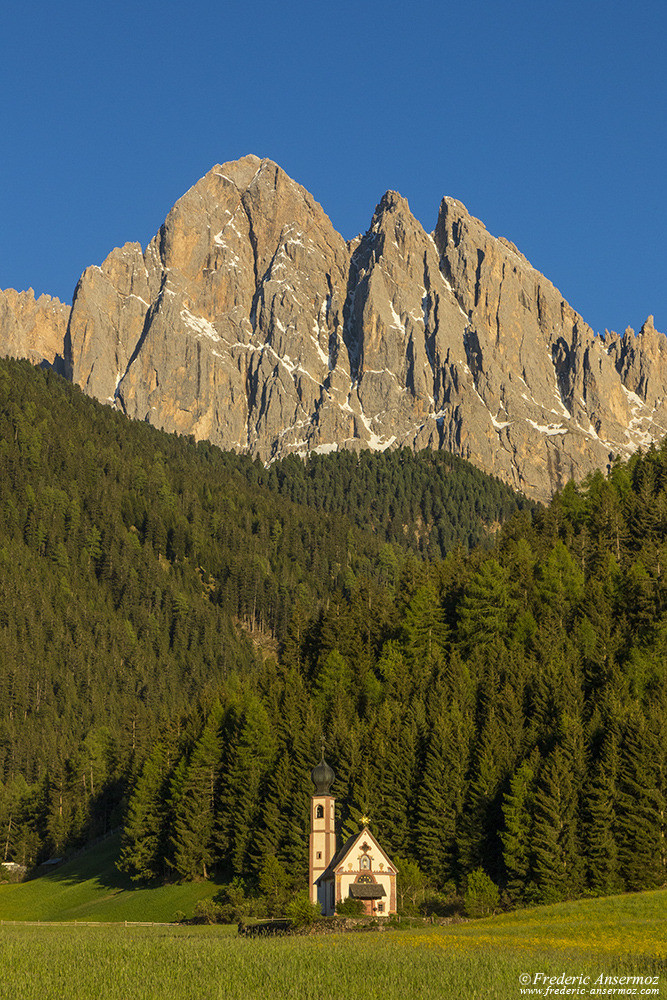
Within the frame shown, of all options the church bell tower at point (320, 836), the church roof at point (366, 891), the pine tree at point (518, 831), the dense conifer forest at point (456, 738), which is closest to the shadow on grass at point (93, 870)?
the dense conifer forest at point (456, 738)

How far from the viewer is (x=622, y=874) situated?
79250 mm

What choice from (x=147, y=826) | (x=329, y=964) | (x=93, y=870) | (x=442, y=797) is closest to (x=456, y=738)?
(x=442, y=797)

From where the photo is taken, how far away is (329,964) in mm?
47281

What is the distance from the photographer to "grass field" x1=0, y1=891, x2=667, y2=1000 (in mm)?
41688

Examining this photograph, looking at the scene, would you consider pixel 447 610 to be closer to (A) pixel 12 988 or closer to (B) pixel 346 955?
(B) pixel 346 955

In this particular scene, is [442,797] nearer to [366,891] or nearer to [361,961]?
[366,891]

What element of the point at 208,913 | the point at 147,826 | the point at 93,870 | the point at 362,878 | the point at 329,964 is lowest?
the point at 329,964

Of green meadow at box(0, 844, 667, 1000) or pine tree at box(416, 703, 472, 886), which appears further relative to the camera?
pine tree at box(416, 703, 472, 886)

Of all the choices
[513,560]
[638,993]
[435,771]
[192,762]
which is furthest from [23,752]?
[638,993]

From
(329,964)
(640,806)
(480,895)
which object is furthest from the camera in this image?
(640,806)

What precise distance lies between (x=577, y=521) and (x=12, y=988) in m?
115

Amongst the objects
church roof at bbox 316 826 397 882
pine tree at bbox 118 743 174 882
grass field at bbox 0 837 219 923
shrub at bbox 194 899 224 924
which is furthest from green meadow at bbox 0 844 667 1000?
pine tree at bbox 118 743 174 882

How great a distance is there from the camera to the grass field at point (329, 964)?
137 feet

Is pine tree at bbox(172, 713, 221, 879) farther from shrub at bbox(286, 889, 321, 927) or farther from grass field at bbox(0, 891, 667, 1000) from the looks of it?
grass field at bbox(0, 891, 667, 1000)
